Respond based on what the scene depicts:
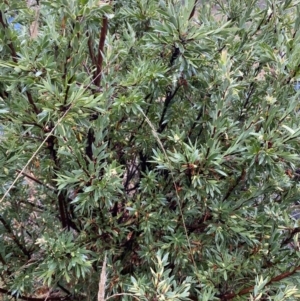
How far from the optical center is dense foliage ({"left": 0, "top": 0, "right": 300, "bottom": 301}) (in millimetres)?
799

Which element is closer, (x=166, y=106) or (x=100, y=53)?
(x=100, y=53)

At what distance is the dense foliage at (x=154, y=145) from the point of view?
2.62ft

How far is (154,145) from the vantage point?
3.40 feet

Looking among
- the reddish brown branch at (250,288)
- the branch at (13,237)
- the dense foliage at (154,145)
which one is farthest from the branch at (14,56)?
the reddish brown branch at (250,288)

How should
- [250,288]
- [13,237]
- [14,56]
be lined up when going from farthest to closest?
1. [13,237]
2. [250,288]
3. [14,56]

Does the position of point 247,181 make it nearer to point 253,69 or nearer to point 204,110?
point 204,110

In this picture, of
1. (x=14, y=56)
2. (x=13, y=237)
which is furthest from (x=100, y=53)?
(x=13, y=237)

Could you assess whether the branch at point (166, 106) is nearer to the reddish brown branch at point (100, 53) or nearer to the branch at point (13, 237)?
the reddish brown branch at point (100, 53)

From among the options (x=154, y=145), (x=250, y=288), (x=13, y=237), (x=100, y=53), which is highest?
(x=100, y=53)

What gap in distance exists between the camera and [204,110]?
1.00 meters

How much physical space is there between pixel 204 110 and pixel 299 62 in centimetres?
25

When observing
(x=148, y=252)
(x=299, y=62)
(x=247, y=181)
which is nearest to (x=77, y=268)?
(x=148, y=252)

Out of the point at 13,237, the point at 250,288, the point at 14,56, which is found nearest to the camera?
the point at 14,56

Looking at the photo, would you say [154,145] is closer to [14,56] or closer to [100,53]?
[100,53]
